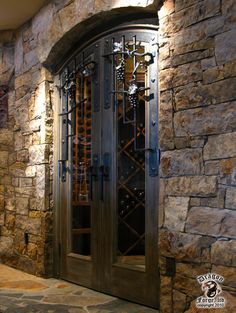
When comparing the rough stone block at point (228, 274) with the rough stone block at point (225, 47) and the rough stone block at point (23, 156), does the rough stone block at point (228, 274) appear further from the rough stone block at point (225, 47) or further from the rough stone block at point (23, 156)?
the rough stone block at point (23, 156)

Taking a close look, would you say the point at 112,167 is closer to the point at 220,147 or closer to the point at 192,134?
the point at 192,134

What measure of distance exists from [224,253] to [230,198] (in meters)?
0.29

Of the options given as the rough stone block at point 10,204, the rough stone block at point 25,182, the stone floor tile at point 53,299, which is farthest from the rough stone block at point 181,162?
the rough stone block at point 10,204

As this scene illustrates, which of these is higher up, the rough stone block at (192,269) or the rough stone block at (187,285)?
the rough stone block at (192,269)

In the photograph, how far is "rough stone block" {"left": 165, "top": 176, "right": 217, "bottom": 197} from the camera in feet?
6.91

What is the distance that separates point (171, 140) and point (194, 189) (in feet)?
1.10

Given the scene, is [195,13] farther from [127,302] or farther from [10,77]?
[10,77]

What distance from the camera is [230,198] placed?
2.01 meters

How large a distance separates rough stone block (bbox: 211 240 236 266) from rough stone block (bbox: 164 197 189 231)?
0.24 metres

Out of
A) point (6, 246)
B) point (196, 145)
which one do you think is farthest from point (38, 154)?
point (196, 145)

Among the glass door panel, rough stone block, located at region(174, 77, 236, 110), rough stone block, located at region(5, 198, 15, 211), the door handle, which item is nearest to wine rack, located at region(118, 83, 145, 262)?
the glass door panel

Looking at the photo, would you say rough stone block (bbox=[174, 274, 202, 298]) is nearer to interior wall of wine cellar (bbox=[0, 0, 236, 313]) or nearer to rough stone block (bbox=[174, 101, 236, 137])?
interior wall of wine cellar (bbox=[0, 0, 236, 313])

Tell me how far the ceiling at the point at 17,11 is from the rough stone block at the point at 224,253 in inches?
99.8

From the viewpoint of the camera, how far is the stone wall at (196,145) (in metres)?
2.04
